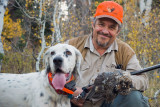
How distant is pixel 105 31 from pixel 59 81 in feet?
3.63

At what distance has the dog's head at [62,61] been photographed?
226 centimetres

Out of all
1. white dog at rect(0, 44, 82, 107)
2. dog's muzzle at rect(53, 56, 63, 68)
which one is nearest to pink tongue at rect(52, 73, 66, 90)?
white dog at rect(0, 44, 82, 107)

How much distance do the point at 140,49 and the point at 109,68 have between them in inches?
105

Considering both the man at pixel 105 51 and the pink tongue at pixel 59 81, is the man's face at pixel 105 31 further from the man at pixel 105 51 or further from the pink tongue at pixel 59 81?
the pink tongue at pixel 59 81

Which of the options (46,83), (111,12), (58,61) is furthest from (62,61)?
(111,12)

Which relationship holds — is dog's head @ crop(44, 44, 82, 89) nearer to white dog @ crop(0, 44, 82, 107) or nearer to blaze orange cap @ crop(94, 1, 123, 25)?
white dog @ crop(0, 44, 82, 107)

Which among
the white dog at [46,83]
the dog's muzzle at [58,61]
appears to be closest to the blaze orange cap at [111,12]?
the white dog at [46,83]

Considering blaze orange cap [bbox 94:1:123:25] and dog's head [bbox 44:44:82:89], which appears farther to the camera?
blaze orange cap [bbox 94:1:123:25]

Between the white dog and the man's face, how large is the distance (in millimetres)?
557

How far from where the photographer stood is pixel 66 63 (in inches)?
91.2

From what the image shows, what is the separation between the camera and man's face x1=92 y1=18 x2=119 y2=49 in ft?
9.71

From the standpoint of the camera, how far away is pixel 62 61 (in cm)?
226

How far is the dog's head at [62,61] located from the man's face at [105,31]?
0.56 meters

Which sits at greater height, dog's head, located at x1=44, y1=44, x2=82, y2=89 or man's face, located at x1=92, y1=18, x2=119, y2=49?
man's face, located at x1=92, y1=18, x2=119, y2=49
